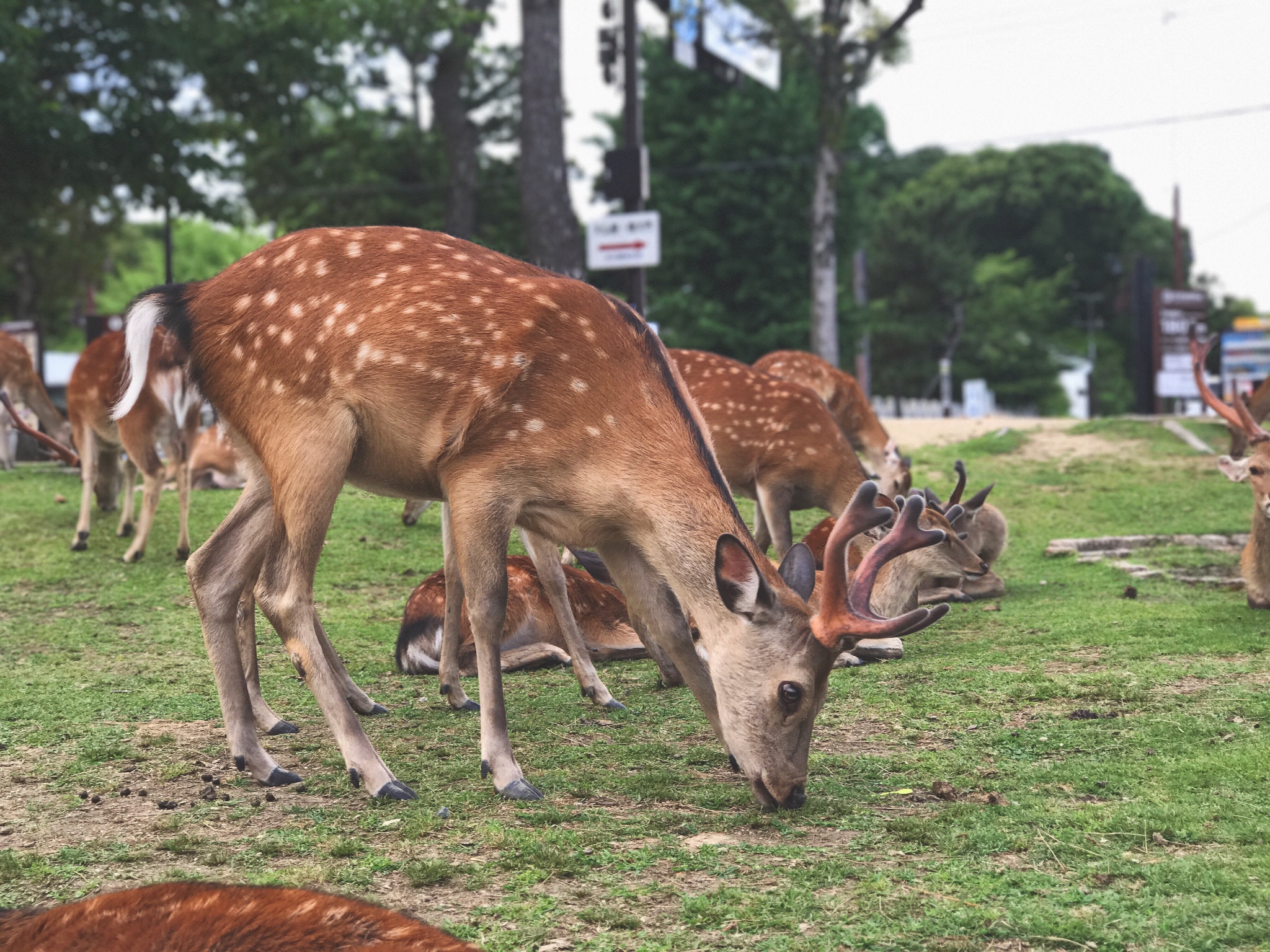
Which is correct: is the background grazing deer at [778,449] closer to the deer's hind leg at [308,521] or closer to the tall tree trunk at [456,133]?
the deer's hind leg at [308,521]

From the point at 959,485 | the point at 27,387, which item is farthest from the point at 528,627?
the point at 27,387

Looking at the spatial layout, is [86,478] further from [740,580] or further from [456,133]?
[456,133]

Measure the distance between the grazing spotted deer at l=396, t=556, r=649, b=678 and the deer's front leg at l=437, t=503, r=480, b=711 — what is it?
24 cm

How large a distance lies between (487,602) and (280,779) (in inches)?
34.2

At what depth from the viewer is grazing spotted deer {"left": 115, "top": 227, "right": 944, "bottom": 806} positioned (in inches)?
163

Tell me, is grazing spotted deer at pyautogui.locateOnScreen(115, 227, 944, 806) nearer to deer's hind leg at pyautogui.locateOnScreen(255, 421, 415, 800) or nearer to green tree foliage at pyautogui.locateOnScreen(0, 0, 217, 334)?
deer's hind leg at pyautogui.locateOnScreen(255, 421, 415, 800)

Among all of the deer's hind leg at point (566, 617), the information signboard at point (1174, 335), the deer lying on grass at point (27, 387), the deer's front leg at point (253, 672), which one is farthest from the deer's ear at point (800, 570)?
the information signboard at point (1174, 335)

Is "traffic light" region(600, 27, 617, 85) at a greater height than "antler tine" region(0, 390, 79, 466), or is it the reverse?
"traffic light" region(600, 27, 617, 85)

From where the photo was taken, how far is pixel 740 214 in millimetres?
28516

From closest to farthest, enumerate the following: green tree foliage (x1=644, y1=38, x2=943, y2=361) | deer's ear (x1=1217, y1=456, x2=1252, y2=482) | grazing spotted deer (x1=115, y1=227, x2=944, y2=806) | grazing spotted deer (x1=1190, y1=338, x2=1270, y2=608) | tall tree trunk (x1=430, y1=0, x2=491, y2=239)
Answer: grazing spotted deer (x1=115, y1=227, x2=944, y2=806), grazing spotted deer (x1=1190, y1=338, x2=1270, y2=608), deer's ear (x1=1217, y1=456, x2=1252, y2=482), tall tree trunk (x1=430, y1=0, x2=491, y2=239), green tree foliage (x1=644, y1=38, x2=943, y2=361)

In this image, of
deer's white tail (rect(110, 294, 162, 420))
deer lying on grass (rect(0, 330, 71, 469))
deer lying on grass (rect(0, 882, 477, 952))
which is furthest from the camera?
deer lying on grass (rect(0, 330, 71, 469))

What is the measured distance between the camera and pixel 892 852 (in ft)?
11.0

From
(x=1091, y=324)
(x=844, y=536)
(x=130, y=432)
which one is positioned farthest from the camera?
A: (x=1091, y=324)

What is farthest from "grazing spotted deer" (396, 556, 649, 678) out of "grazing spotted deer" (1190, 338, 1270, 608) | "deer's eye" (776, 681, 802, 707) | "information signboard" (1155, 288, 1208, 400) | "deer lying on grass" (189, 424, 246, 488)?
"information signboard" (1155, 288, 1208, 400)
